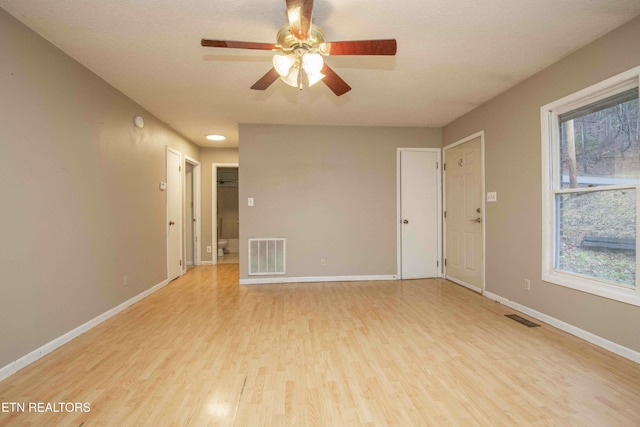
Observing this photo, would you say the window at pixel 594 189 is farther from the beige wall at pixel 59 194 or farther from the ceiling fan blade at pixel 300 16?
the beige wall at pixel 59 194

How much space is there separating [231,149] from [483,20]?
16.0 ft

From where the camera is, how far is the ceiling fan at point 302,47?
1.56 meters

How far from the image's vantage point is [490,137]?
3.40 m

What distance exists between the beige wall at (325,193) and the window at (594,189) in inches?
79.4

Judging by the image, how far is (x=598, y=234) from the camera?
2.31 m

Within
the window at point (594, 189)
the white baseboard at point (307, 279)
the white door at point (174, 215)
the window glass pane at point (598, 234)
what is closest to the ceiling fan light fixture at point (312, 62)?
the window at point (594, 189)

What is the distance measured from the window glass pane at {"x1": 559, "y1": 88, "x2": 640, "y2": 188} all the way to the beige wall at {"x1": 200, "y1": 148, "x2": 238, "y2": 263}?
204 inches

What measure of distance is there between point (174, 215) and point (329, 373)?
373cm

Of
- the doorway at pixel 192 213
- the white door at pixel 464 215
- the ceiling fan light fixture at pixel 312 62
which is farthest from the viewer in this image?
the doorway at pixel 192 213

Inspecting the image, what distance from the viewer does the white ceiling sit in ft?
6.08

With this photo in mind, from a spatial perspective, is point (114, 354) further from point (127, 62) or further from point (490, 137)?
point (490, 137)

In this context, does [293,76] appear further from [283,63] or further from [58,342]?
[58,342]

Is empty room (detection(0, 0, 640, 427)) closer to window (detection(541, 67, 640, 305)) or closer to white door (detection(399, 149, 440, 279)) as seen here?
window (detection(541, 67, 640, 305))

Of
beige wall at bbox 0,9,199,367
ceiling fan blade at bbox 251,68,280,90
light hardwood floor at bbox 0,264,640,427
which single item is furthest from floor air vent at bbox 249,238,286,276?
ceiling fan blade at bbox 251,68,280,90
